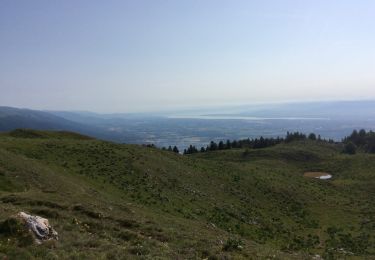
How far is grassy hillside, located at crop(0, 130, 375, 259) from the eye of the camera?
54.7 feet

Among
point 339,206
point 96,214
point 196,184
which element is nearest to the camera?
point 96,214

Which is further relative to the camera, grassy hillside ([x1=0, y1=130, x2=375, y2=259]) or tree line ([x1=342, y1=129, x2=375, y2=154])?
tree line ([x1=342, y1=129, x2=375, y2=154])

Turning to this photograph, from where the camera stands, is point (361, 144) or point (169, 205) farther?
point (361, 144)

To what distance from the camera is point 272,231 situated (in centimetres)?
3453

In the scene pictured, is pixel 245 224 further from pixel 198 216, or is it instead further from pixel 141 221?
pixel 141 221

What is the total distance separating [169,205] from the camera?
33.7 m

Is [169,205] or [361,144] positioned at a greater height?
[169,205]

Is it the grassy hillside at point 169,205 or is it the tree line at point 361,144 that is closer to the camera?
the grassy hillside at point 169,205

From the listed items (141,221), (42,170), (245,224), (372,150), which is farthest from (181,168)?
(372,150)

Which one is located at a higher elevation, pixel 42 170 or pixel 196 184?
pixel 42 170

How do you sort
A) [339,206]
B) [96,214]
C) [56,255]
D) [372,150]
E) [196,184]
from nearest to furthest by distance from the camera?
1. [56,255]
2. [96,214]
3. [196,184]
4. [339,206]
5. [372,150]

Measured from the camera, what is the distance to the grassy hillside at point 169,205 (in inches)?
656

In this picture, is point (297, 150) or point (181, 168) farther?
Result: point (297, 150)

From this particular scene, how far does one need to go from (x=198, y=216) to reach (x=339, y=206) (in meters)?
23.0
